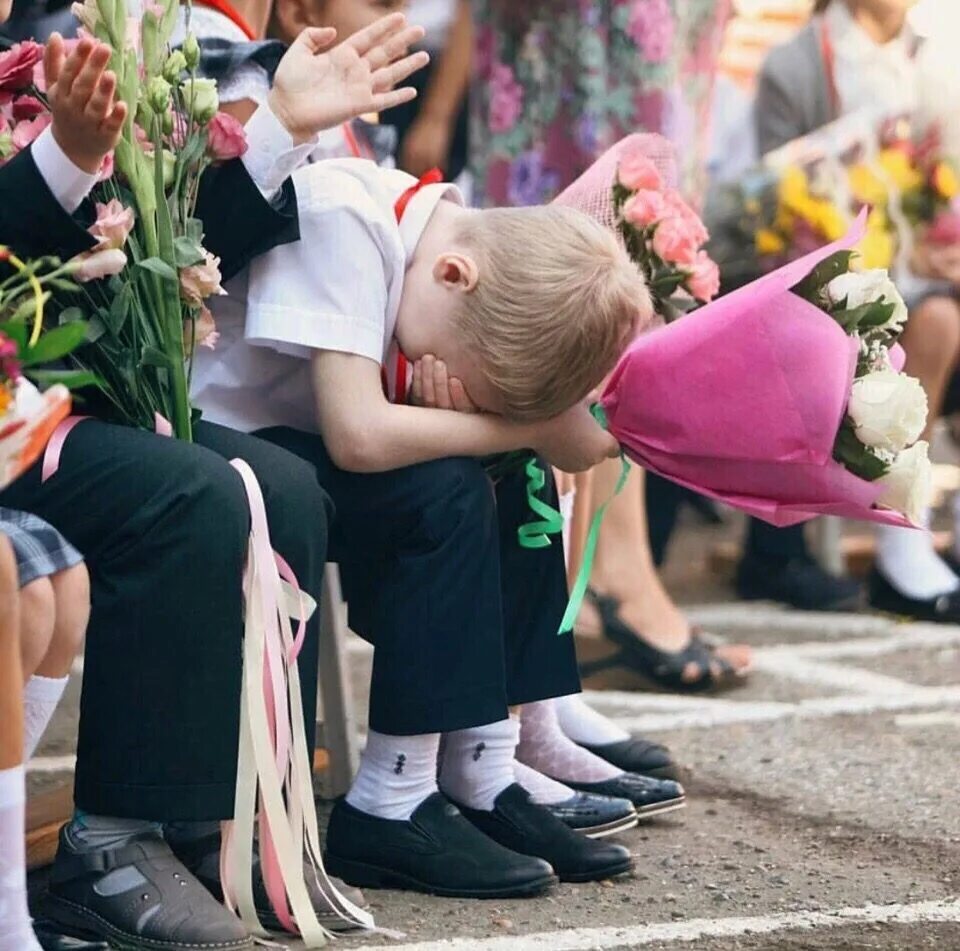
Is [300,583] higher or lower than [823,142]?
lower

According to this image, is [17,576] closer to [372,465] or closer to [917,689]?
[372,465]

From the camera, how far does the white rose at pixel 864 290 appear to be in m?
2.61

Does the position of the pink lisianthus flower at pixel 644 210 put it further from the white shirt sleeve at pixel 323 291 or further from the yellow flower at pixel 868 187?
the yellow flower at pixel 868 187

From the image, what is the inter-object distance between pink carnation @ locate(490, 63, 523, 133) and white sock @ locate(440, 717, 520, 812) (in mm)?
1742

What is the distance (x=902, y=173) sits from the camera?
15.7 ft

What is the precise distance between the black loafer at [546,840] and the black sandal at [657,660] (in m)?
1.13

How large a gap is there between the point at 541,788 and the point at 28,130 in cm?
122

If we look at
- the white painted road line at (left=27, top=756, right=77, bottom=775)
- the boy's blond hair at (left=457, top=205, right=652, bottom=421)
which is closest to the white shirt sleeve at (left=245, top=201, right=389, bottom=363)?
the boy's blond hair at (left=457, top=205, right=652, bottom=421)

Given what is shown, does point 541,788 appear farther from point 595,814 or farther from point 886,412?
point 886,412

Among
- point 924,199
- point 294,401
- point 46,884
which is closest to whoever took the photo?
point 46,884

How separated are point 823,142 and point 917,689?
148 cm

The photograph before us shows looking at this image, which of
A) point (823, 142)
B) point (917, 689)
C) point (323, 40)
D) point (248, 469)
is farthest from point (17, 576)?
point (823, 142)

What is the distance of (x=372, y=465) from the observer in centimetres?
259

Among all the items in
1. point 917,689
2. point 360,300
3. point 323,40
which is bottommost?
point 917,689
